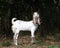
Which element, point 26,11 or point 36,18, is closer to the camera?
point 36,18

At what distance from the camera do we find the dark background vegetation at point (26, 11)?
8.09 meters

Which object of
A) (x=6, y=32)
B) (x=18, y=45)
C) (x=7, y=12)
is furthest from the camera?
(x=6, y=32)

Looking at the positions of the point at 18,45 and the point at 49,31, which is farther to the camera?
the point at 49,31

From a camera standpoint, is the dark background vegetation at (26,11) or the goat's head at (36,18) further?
the dark background vegetation at (26,11)

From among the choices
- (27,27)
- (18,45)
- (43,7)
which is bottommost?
(18,45)

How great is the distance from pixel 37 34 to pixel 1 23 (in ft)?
4.50

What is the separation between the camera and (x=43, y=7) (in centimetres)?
812

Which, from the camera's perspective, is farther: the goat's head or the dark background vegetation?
the dark background vegetation

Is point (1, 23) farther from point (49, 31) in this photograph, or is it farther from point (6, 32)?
point (49, 31)

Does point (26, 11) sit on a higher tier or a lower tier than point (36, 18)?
higher

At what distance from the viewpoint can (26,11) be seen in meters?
8.56

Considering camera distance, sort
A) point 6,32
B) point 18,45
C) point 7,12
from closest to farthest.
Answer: point 18,45 < point 7,12 < point 6,32

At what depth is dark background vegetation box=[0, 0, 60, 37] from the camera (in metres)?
8.09

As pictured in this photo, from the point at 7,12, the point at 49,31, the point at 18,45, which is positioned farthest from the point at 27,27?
the point at 49,31
